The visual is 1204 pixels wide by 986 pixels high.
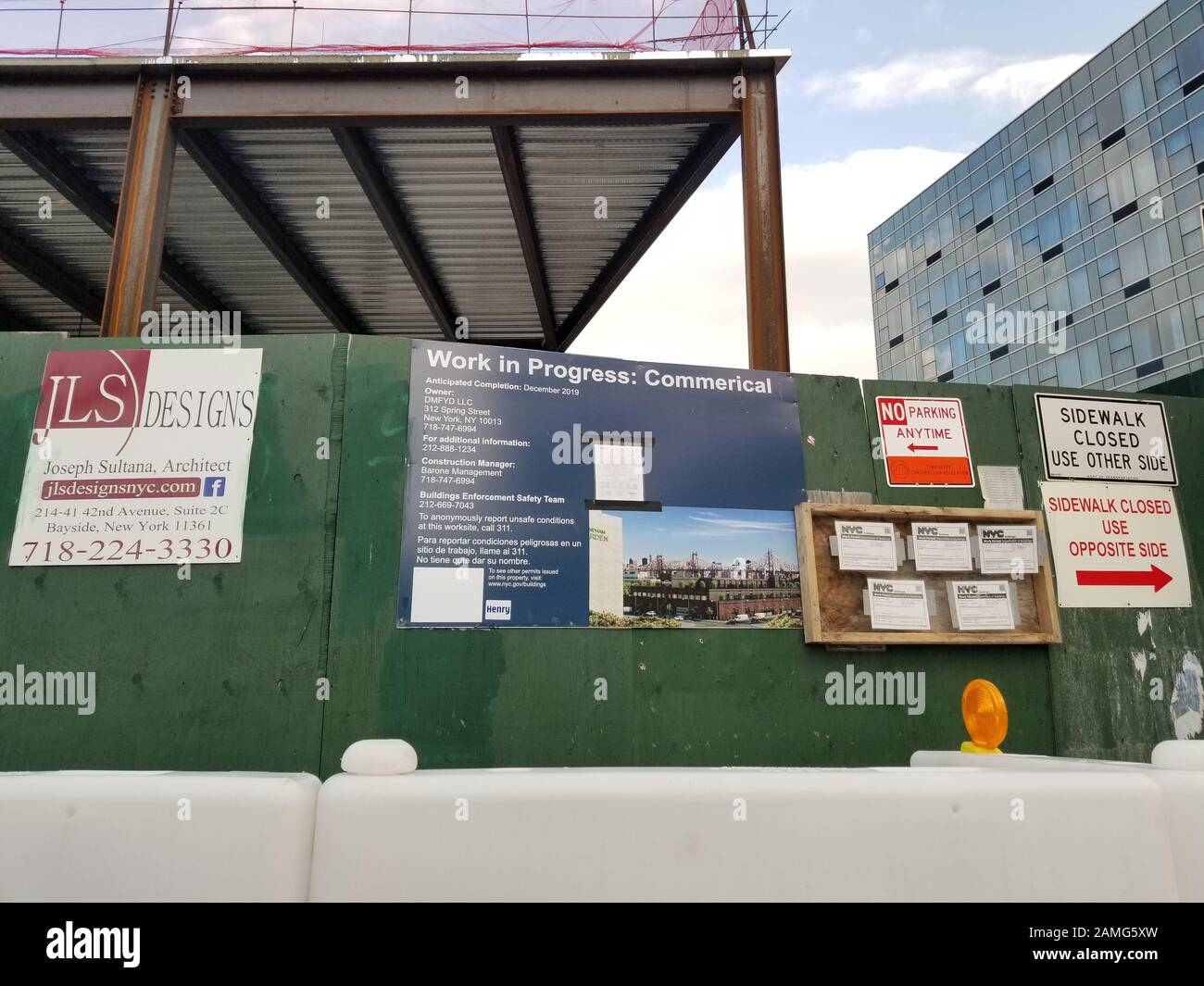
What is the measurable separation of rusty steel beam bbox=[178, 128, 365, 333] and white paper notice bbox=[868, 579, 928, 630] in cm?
810

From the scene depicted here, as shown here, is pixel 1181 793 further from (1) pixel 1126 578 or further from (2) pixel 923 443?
(1) pixel 1126 578

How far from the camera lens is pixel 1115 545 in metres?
5.88

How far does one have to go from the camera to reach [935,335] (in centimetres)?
6234

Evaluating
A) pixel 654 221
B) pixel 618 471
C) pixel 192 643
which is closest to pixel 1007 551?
pixel 618 471

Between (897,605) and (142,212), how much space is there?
290 inches

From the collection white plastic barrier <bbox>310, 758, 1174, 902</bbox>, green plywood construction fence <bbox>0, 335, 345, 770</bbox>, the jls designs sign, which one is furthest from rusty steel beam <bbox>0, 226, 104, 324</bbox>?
white plastic barrier <bbox>310, 758, 1174, 902</bbox>

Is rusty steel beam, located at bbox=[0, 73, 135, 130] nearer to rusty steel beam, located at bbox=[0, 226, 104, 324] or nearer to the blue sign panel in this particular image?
rusty steel beam, located at bbox=[0, 226, 104, 324]

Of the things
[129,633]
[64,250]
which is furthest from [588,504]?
[64,250]

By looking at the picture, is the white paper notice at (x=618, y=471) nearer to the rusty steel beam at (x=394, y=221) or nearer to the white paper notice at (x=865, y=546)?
the white paper notice at (x=865, y=546)

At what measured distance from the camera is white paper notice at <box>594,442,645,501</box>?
5.26m

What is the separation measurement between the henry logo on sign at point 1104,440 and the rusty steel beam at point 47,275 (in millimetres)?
12867
